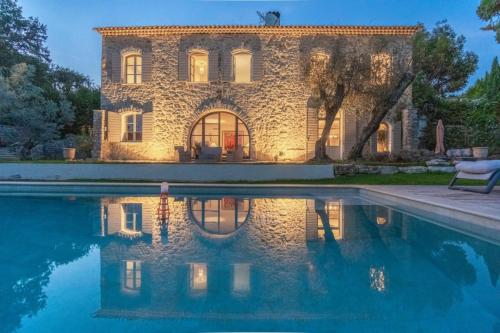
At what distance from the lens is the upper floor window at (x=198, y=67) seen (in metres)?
15.8

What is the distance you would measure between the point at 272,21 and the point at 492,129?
11.1 metres

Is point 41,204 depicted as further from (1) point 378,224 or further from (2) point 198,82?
(2) point 198,82

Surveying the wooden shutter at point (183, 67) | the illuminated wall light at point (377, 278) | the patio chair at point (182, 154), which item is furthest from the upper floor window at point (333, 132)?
the illuminated wall light at point (377, 278)

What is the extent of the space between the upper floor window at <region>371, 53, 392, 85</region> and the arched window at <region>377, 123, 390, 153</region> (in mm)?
3347

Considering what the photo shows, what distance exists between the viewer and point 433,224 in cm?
552

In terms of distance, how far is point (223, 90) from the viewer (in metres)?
15.6

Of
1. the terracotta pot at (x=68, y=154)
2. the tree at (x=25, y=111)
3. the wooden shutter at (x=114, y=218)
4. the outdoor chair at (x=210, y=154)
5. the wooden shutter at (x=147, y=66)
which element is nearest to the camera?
the wooden shutter at (x=114, y=218)

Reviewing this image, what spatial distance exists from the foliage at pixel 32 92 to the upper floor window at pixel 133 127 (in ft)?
11.3

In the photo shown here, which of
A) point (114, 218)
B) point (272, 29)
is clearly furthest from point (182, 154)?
point (114, 218)

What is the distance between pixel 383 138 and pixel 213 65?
8564 mm

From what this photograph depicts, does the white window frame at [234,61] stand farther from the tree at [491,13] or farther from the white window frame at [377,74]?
the tree at [491,13]

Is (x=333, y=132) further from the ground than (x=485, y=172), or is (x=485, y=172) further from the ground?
(x=333, y=132)

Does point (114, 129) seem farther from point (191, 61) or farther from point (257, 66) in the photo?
point (257, 66)

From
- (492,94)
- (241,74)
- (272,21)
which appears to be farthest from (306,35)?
(492,94)
